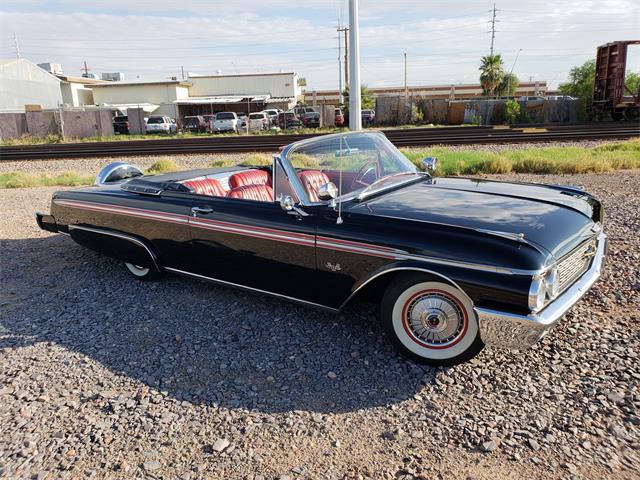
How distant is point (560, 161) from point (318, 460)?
32.2 ft

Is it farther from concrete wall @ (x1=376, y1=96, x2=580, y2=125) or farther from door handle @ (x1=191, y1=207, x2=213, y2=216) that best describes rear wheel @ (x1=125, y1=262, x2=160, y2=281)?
concrete wall @ (x1=376, y1=96, x2=580, y2=125)

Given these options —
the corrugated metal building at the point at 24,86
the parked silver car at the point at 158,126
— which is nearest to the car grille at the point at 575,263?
the parked silver car at the point at 158,126

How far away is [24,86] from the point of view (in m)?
46.1

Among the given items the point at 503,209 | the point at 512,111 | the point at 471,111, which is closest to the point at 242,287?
the point at 503,209

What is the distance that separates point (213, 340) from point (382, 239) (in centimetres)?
146

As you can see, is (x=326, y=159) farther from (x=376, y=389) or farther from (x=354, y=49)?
(x=354, y=49)

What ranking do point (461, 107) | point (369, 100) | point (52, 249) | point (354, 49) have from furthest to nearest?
point (369, 100) < point (461, 107) < point (354, 49) < point (52, 249)

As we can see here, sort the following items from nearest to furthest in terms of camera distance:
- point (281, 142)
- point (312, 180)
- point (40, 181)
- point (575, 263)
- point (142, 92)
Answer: point (575, 263) < point (312, 180) < point (40, 181) < point (281, 142) < point (142, 92)

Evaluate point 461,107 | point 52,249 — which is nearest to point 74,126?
point 461,107

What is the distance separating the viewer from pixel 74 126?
28969mm

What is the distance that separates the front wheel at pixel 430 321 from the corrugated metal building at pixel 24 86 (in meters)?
48.3

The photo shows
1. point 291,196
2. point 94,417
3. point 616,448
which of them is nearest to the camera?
point 616,448

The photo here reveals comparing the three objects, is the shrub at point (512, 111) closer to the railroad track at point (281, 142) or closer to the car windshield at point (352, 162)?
the railroad track at point (281, 142)

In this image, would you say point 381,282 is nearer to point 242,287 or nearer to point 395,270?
point 395,270
